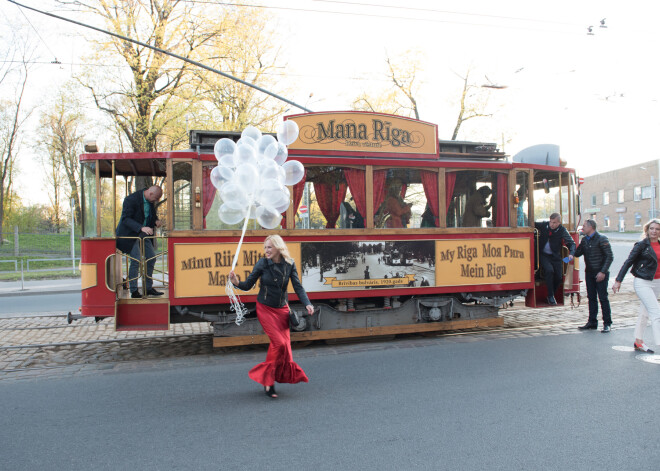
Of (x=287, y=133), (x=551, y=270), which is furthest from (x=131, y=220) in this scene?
(x=551, y=270)

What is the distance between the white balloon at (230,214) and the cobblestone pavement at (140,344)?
2.03m

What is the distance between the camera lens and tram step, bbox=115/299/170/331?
6445mm

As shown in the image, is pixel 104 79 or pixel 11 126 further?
pixel 11 126

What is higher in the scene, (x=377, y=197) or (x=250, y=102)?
(x=250, y=102)

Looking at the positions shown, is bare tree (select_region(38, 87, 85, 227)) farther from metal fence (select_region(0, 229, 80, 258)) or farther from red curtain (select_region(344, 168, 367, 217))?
red curtain (select_region(344, 168, 367, 217))

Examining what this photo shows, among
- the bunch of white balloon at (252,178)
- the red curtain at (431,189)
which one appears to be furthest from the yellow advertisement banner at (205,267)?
the red curtain at (431,189)

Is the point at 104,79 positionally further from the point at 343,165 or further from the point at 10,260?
the point at 343,165

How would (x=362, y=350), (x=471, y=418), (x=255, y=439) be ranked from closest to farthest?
(x=255, y=439) → (x=471, y=418) → (x=362, y=350)

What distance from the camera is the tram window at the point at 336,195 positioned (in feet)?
23.2

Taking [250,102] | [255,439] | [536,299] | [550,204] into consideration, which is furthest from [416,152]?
[250,102]

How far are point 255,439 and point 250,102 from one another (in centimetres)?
1894

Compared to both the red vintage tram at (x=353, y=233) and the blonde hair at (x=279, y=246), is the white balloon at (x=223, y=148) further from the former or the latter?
the red vintage tram at (x=353, y=233)

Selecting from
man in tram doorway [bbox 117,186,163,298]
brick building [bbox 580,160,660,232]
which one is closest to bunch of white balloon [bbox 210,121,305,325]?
man in tram doorway [bbox 117,186,163,298]

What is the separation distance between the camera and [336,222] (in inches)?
279
